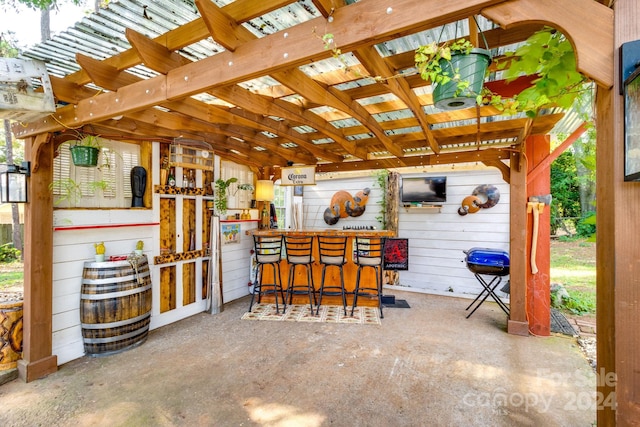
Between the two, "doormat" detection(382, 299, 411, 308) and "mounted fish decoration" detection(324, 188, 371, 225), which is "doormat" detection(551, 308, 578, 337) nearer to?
"doormat" detection(382, 299, 411, 308)

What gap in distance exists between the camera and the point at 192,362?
2930mm

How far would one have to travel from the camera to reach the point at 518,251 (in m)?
3.61

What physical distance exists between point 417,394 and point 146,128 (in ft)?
12.2

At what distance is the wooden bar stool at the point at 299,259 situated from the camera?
434cm

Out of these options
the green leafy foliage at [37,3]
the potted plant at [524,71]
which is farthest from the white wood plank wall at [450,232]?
the green leafy foliage at [37,3]

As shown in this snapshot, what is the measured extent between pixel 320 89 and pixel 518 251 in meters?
3.07

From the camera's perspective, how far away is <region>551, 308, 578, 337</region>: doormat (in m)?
3.62

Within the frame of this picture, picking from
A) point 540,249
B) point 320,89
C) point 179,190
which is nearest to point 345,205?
point 179,190

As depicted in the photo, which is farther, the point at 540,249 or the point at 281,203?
the point at 281,203

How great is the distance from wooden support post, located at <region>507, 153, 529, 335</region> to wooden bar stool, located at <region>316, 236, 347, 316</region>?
6.86ft

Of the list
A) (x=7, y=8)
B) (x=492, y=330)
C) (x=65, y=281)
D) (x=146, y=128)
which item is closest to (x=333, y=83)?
(x=146, y=128)

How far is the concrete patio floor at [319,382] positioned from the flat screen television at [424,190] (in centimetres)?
249

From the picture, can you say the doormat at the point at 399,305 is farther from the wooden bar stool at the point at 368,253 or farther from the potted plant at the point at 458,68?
the potted plant at the point at 458,68

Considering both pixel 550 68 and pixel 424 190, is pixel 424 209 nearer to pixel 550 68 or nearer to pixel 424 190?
pixel 424 190
